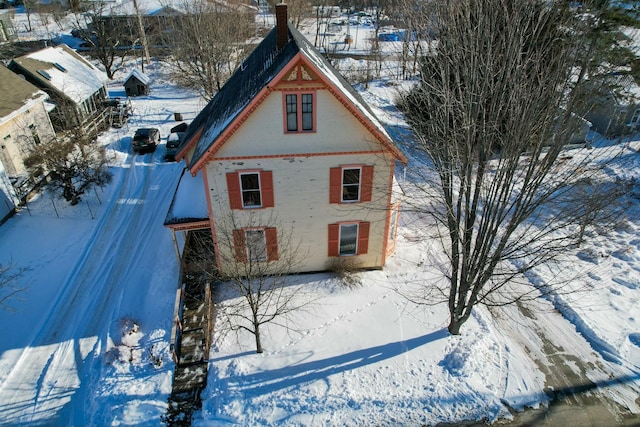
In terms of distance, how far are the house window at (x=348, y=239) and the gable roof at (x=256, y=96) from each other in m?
3.56

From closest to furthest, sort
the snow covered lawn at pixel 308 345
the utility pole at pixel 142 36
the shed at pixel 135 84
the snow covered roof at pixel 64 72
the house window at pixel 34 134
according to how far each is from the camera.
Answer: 1. the snow covered lawn at pixel 308 345
2. the house window at pixel 34 134
3. the snow covered roof at pixel 64 72
4. the shed at pixel 135 84
5. the utility pole at pixel 142 36

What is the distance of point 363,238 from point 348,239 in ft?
2.18

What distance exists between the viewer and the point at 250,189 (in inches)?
621

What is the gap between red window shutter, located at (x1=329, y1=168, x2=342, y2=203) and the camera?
51.6ft

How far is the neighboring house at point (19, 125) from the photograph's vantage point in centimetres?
2291

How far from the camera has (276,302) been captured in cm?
1623

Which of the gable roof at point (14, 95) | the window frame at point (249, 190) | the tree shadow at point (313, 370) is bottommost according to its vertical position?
the tree shadow at point (313, 370)

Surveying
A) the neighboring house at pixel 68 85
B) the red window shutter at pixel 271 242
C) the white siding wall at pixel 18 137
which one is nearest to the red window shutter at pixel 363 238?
the red window shutter at pixel 271 242

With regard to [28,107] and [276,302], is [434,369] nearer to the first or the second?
[276,302]

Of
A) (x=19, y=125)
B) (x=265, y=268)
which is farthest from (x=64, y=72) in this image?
(x=265, y=268)

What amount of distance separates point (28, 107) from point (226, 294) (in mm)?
18828

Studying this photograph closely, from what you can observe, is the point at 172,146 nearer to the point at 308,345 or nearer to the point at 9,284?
the point at 9,284

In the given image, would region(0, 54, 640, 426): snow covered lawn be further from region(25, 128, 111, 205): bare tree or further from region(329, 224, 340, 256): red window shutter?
region(25, 128, 111, 205): bare tree

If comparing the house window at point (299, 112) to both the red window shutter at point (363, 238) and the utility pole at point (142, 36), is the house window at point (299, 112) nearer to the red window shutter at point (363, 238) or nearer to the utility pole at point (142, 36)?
the red window shutter at point (363, 238)
